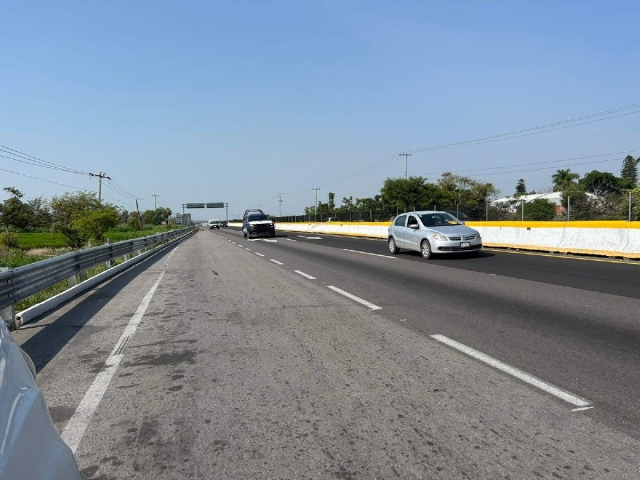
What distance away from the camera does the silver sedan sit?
612 inches

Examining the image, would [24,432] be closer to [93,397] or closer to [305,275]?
[93,397]

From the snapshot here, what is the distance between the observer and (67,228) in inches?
1972

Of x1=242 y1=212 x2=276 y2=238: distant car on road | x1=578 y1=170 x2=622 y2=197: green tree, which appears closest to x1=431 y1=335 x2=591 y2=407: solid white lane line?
x1=242 y1=212 x2=276 y2=238: distant car on road

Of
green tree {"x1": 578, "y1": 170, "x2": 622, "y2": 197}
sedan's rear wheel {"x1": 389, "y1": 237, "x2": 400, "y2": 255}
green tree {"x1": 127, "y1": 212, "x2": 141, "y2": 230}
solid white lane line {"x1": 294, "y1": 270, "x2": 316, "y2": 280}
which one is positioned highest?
green tree {"x1": 578, "y1": 170, "x2": 622, "y2": 197}

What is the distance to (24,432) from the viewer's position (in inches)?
67.7

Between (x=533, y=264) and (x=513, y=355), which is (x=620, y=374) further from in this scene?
(x=533, y=264)

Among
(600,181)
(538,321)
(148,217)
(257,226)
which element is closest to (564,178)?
(600,181)

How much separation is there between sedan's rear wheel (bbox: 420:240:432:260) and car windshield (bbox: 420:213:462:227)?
29.0 inches

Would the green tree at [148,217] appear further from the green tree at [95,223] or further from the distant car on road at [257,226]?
the distant car on road at [257,226]

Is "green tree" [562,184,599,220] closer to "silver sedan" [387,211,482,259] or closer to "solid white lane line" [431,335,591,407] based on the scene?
"silver sedan" [387,211,482,259]

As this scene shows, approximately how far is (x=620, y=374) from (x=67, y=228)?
54383 millimetres

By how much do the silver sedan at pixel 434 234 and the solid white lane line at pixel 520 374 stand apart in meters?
10.0

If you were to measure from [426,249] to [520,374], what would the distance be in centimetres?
1204

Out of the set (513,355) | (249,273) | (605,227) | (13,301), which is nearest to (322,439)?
(513,355)
